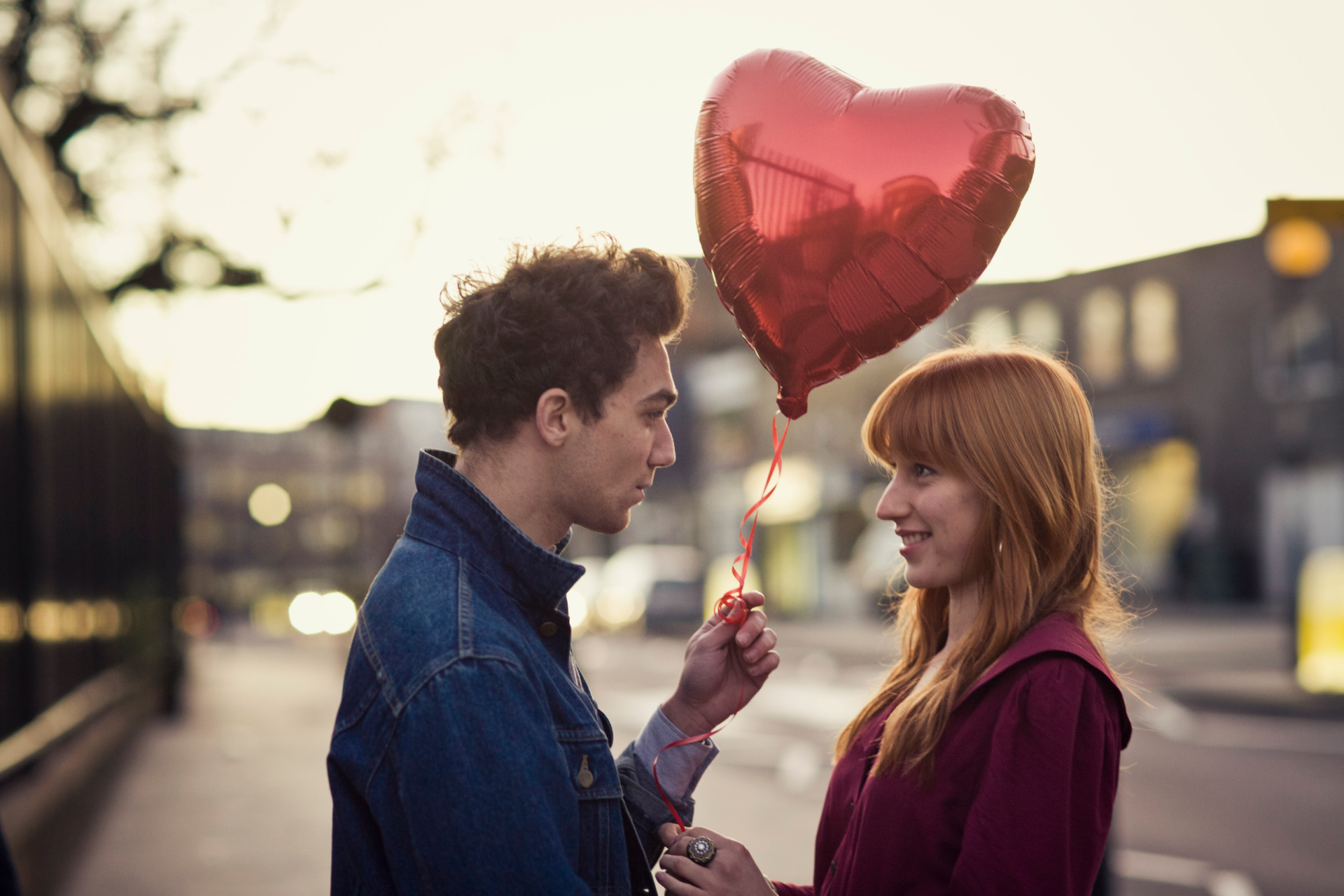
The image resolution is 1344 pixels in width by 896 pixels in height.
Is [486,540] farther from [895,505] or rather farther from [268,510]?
[268,510]

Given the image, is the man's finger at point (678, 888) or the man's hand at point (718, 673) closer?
the man's finger at point (678, 888)

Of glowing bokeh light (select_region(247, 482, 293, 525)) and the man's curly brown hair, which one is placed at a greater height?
the man's curly brown hair

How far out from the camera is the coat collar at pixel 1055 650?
194 centimetres

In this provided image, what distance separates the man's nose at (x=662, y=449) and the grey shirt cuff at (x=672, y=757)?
527 millimetres

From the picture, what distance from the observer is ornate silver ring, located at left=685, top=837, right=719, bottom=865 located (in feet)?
6.68

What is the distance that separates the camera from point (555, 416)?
6.33ft

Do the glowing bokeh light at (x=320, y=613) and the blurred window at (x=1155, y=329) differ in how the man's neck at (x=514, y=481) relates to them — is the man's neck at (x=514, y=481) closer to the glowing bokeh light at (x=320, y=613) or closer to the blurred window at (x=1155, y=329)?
the glowing bokeh light at (x=320, y=613)

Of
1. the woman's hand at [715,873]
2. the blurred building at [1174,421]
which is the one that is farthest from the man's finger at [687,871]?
the blurred building at [1174,421]

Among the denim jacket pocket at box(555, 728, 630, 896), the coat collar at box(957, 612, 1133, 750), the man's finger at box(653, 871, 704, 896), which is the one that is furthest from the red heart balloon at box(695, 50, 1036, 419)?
the man's finger at box(653, 871, 704, 896)

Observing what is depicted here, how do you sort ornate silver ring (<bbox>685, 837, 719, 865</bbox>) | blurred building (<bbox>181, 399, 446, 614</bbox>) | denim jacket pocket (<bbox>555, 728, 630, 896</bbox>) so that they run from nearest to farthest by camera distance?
denim jacket pocket (<bbox>555, 728, 630, 896</bbox>)
ornate silver ring (<bbox>685, 837, 719, 865</bbox>)
blurred building (<bbox>181, 399, 446, 614</bbox>)

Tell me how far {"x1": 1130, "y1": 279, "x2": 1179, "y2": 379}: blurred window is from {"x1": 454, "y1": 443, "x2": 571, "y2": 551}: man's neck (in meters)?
28.6

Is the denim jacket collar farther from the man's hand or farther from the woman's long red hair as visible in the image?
the woman's long red hair

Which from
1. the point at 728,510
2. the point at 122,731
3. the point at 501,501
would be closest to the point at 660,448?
the point at 501,501

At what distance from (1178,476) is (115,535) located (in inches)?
959
